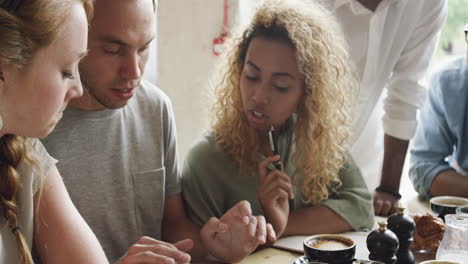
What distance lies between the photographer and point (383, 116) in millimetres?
2197

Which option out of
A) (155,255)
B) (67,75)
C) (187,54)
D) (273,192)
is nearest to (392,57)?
(273,192)

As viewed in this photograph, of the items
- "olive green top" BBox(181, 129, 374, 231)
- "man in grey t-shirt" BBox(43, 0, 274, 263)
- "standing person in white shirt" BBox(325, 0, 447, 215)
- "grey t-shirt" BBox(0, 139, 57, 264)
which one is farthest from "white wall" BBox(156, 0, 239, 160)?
"grey t-shirt" BBox(0, 139, 57, 264)

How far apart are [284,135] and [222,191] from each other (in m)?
0.26

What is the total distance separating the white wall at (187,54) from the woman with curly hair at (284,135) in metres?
0.86

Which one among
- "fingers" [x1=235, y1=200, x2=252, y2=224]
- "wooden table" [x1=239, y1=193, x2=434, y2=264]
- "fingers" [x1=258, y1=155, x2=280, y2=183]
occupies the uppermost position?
"fingers" [x1=258, y1=155, x2=280, y2=183]

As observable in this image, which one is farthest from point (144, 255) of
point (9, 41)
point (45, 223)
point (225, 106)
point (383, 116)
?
point (383, 116)

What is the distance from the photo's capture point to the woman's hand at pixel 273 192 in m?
1.62

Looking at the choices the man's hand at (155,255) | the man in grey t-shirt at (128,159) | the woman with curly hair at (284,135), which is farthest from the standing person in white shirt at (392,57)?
the man's hand at (155,255)

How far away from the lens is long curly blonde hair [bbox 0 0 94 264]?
0.97 meters

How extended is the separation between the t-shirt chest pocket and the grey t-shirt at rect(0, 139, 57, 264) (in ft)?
1.30

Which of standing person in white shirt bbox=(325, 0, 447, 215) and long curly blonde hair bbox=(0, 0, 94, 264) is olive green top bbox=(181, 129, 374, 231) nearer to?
standing person in white shirt bbox=(325, 0, 447, 215)

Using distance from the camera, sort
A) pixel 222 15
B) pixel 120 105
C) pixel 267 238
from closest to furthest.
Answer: pixel 120 105, pixel 267 238, pixel 222 15

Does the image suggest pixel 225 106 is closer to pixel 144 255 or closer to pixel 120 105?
pixel 120 105

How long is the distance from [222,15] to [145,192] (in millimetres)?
1266
